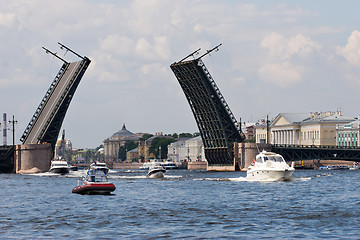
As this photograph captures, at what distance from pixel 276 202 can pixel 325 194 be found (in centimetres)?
439

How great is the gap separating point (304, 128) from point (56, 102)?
175 feet

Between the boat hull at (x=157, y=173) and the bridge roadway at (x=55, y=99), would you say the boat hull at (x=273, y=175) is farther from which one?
the bridge roadway at (x=55, y=99)

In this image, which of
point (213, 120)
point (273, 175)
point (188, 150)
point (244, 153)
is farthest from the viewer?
point (188, 150)

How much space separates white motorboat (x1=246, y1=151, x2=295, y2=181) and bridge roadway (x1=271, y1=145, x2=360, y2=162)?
26095 millimetres

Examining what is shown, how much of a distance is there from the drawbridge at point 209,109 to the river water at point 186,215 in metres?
21.1

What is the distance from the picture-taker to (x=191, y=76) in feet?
177

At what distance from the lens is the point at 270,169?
3966 centimetres

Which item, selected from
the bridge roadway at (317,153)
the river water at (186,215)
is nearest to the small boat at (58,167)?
the bridge roadway at (317,153)

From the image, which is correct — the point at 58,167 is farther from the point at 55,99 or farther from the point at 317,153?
the point at 317,153

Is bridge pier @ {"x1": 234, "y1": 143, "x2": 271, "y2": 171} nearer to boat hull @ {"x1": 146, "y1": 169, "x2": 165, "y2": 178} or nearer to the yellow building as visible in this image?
boat hull @ {"x1": 146, "y1": 169, "x2": 165, "y2": 178}

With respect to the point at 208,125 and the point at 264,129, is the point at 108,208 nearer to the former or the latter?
the point at 208,125

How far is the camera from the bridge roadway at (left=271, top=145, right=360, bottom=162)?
6731 centimetres

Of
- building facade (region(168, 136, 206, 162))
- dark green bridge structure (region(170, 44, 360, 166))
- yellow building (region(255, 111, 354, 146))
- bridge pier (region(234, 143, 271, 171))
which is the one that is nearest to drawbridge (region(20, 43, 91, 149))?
dark green bridge structure (region(170, 44, 360, 166))

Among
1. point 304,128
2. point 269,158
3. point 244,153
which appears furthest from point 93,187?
point 304,128
